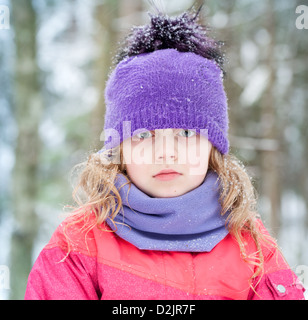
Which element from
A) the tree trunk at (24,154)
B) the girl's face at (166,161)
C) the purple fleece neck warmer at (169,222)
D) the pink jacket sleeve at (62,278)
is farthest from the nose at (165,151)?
the tree trunk at (24,154)

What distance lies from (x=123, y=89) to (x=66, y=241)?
69 cm

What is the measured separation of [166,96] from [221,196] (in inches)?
19.7

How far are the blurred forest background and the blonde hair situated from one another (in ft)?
8.03

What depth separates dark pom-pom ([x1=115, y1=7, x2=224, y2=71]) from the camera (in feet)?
5.89

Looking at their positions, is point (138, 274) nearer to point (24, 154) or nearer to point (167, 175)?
point (167, 175)

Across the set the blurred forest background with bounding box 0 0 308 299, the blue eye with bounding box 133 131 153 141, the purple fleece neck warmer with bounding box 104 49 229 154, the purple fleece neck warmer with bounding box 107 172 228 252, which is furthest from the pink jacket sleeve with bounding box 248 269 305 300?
the blurred forest background with bounding box 0 0 308 299

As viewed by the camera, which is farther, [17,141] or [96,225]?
[17,141]

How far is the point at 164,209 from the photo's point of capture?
1.53 meters

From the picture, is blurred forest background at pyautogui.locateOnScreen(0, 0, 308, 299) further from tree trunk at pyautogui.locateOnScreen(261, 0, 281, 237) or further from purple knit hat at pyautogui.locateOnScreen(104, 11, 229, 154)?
purple knit hat at pyautogui.locateOnScreen(104, 11, 229, 154)

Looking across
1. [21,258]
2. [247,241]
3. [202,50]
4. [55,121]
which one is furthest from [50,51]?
[247,241]

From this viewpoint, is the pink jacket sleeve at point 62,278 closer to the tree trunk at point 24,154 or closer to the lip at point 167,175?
the lip at point 167,175

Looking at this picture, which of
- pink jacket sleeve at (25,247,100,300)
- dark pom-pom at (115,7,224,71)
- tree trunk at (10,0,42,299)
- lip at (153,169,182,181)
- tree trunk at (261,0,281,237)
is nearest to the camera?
pink jacket sleeve at (25,247,100,300)

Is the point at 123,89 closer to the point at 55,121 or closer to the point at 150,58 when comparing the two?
the point at 150,58
